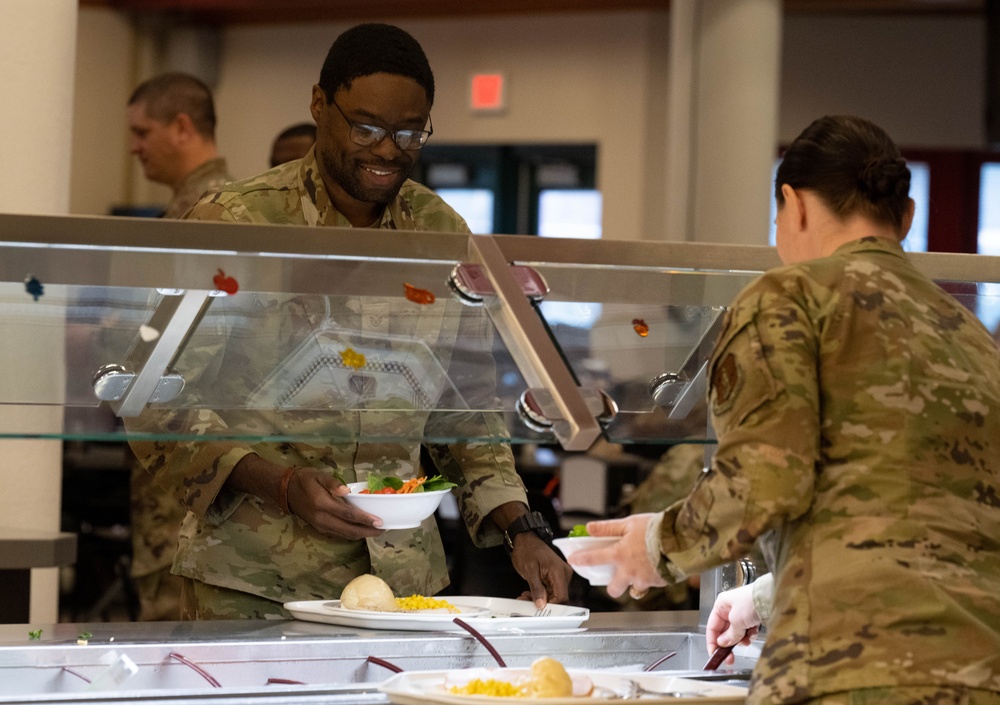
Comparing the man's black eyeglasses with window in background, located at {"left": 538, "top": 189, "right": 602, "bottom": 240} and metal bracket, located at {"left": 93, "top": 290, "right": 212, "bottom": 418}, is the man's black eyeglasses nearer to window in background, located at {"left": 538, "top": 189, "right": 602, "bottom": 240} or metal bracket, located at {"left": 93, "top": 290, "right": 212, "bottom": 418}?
metal bracket, located at {"left": 93, "top": 290, "right": 212, "bottom": 418}

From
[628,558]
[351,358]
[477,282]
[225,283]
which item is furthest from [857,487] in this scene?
[225,283]

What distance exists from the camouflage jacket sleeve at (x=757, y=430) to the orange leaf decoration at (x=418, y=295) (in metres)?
0.50

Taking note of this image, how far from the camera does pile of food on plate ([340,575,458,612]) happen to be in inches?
83.7

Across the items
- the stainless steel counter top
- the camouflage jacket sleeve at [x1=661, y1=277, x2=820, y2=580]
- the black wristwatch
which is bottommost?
the stainless steel counter top

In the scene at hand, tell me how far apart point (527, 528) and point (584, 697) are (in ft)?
2.44

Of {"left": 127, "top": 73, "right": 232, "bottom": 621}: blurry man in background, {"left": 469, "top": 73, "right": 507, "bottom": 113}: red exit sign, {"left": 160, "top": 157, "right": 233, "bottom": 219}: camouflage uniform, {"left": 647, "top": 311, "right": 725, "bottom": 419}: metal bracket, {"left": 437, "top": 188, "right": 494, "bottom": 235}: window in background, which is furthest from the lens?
{"left": 437, "top": 188, "right": 494, "bottom": 235}: window in background

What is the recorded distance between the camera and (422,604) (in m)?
2.21

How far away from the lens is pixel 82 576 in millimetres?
7109

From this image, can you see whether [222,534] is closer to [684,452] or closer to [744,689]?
[744,689]

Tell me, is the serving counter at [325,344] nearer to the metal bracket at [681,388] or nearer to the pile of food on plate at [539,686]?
the metal bracket at [681,388]

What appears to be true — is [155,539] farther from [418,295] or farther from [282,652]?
[418,295]

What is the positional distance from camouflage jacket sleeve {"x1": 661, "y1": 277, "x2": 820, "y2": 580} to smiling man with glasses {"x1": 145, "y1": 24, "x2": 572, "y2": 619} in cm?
77

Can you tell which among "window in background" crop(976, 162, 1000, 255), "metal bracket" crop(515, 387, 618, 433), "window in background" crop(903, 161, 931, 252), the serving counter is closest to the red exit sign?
"window in background" crop(903, 161, 931, 252)

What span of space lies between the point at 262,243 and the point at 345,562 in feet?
2.53
